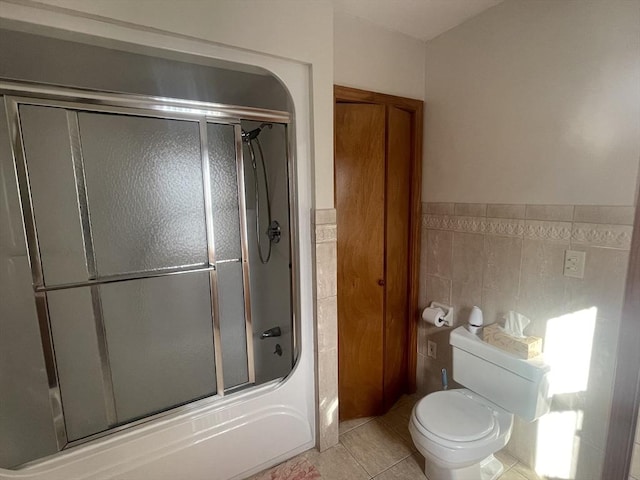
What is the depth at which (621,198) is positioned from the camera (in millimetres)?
1227

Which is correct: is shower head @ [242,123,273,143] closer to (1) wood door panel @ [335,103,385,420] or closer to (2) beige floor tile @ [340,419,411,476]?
(1) wood door panel @ [335,103,385,420]

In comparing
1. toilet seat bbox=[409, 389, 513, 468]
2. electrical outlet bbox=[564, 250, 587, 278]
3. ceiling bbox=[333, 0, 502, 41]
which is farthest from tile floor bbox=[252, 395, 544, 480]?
ceiling bbox=[333, 0, 502, 41]

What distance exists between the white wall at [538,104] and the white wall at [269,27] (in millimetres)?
822

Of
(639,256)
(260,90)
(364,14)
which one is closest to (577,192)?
(639,256)

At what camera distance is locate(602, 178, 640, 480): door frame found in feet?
3.97

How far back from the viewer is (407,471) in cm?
162

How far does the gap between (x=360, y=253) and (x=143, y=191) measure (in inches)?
49.8

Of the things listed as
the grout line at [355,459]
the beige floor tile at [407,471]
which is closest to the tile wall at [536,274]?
the beige floor tile at [407,471]

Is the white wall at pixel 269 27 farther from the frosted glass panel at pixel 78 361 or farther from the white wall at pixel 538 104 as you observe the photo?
the frosted glass panel at pixel 78 361

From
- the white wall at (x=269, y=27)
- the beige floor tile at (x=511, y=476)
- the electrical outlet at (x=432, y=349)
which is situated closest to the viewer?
the white wall at (x=269, y=27)

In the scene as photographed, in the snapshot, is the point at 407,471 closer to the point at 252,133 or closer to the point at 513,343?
the point at 513,343

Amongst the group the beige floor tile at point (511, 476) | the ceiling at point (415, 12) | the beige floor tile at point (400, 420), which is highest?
the ceiling at point (415, 12)

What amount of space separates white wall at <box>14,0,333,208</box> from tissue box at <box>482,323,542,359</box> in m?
1.07

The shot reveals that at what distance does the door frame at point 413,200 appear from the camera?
1806 millimetres
